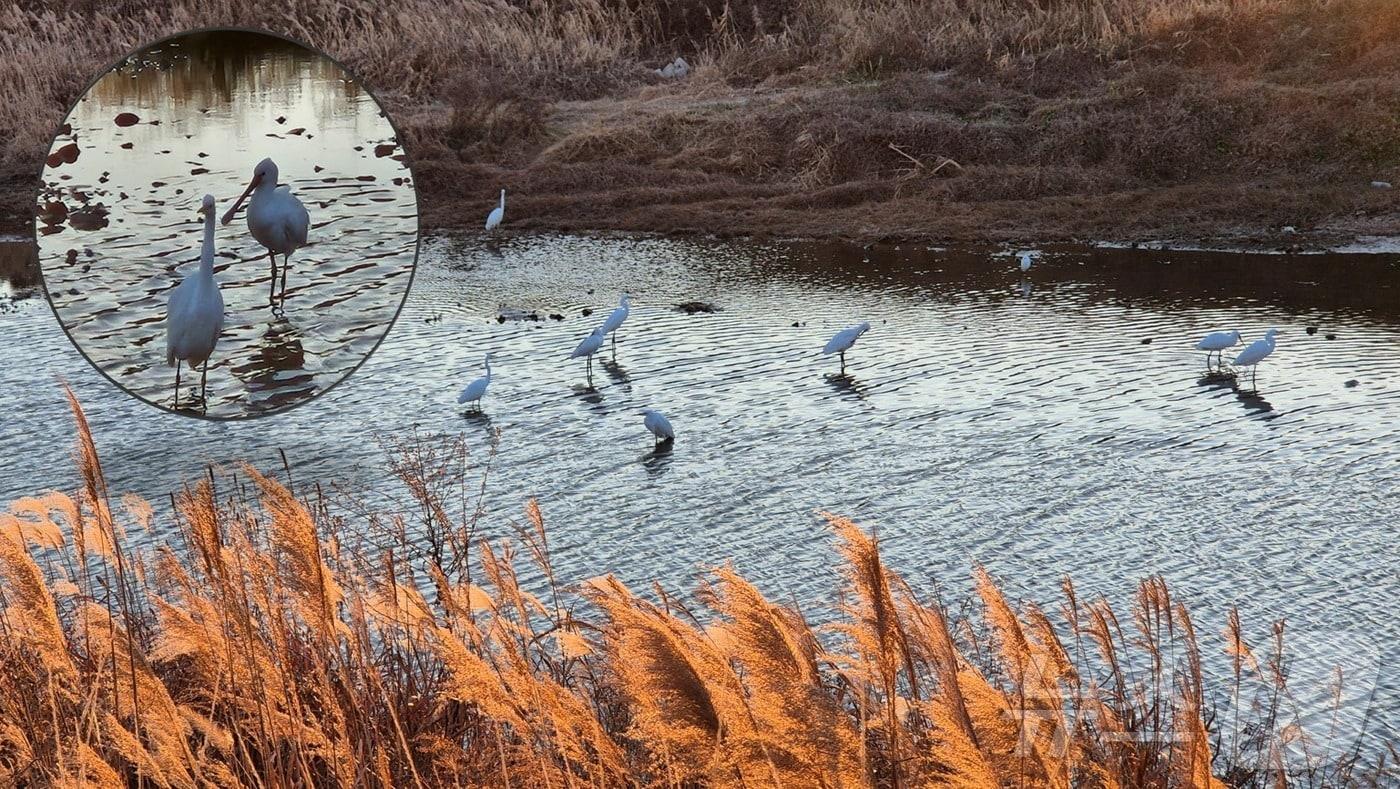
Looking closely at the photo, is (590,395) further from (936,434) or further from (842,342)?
(936,434)

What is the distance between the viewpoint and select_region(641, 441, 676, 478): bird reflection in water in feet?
22.9

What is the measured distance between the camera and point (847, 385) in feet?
28.0

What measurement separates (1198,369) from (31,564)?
25.2 ft

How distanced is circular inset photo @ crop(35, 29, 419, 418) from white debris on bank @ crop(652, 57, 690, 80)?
1733 centimetres

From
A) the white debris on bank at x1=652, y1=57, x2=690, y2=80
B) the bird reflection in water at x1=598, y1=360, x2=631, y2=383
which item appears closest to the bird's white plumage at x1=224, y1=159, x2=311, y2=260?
the bird reflection in water at x1=598, y1=360, x2=631, y2=383

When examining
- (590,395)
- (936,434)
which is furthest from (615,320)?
(936,434)

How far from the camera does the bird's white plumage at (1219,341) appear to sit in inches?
344

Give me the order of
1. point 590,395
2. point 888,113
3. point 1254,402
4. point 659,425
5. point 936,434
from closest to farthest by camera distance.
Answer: point 659,425, point 936,434, point 1254,402, point 590,395, point 888,113

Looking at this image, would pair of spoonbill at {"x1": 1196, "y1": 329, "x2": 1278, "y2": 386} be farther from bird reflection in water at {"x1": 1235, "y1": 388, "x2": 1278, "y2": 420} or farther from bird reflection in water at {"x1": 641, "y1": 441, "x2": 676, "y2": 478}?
bird reflection in water at {"x1": 641, "y1": 441, "x2": 676, "y2": 478}

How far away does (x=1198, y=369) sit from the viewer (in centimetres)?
876

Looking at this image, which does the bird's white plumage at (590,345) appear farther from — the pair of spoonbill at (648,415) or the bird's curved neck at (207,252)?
the bird's curved neck at (207,252)

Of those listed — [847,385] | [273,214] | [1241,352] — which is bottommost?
[847,385]

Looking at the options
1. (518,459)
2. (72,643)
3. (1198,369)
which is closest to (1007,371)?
(1198,369)

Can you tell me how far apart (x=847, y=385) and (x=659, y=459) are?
69.1 inches
